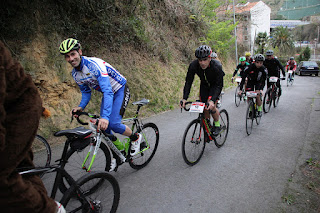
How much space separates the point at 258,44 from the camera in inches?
1855

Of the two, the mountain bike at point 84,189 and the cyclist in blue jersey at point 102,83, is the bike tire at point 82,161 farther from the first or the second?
the mountain bike at point 84,189

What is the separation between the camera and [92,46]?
880 centimetres

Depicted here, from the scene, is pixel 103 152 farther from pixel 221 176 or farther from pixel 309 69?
pixel 309 69

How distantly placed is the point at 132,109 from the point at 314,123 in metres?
6.11

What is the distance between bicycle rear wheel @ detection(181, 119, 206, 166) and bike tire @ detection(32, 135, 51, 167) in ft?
8.29

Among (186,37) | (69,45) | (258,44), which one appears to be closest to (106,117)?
(69,45)

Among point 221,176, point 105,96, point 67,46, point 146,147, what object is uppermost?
point 67,46

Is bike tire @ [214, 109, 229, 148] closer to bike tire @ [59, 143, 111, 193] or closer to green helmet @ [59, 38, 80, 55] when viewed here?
bike tire @ [59, 143, 111, 193]

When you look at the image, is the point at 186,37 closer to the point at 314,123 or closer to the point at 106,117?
the point at 314,123

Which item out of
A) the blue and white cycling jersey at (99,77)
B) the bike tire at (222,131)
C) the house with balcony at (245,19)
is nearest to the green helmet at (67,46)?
the blue and white cycling jersey at (99,77)

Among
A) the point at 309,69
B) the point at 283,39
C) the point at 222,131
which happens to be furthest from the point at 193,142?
the point at 283,39

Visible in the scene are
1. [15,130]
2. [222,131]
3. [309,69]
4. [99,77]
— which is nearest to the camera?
[15,130]

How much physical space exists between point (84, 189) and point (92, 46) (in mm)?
7548

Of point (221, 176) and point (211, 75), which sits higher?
point (211, 75)
